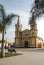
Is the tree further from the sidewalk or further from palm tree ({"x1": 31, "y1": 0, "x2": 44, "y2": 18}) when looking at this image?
the sidewalk

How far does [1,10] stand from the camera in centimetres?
2245

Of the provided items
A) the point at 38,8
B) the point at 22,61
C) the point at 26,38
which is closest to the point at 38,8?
the point at 38,8

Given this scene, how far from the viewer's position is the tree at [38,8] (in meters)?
9.19

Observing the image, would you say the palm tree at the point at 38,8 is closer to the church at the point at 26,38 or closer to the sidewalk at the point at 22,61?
the sidewalk at the point at 22,61

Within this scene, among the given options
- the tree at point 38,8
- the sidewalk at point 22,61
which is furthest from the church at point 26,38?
the tree at point 38,8

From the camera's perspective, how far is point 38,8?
9.37m

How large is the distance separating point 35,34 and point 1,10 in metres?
51.8

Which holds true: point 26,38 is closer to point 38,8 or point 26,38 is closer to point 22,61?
point 22,61

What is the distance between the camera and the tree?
9.19 meters

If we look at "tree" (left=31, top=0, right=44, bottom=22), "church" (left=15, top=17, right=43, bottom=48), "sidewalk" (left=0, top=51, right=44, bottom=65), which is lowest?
"sidewalk" (left=0, top=51, right=44, bottom=65)

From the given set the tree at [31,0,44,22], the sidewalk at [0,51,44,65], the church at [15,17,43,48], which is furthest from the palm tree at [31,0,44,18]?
the church at [15,17,43,48]

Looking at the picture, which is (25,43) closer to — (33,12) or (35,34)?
(35,34)

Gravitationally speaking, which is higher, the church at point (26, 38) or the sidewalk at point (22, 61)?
the church at point (26, 38)

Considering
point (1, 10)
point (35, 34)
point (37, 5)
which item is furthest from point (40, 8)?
point (35, 34)
